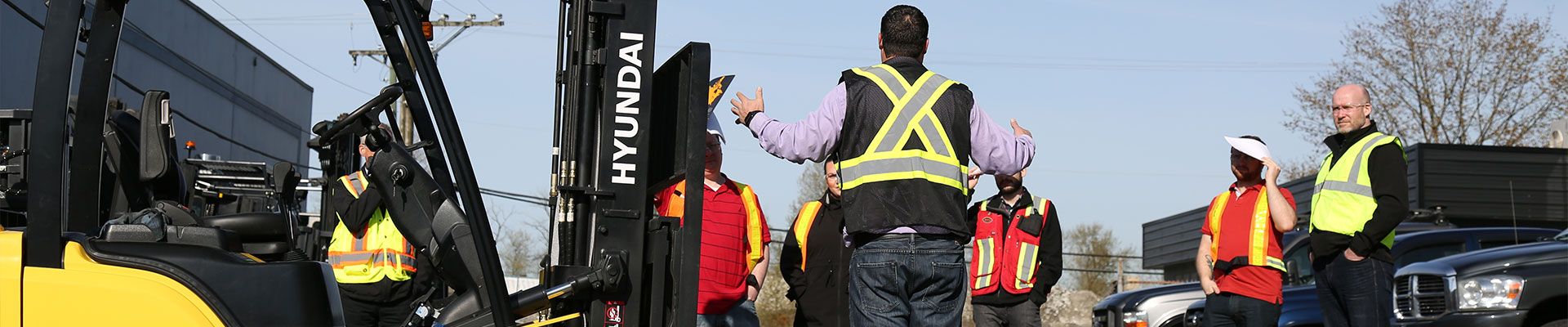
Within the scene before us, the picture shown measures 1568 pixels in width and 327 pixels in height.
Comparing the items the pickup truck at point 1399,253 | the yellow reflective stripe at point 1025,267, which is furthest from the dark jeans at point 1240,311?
the pickup truck at point 1399,253

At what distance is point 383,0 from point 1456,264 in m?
7.50

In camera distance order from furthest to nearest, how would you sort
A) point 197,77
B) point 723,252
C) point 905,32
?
point 197,77 → point 723,252 → point 905,32

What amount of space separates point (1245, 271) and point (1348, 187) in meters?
0.85

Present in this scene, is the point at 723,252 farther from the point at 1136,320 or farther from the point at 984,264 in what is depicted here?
the point at 1136,320

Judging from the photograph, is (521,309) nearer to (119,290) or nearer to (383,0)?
(383,0)

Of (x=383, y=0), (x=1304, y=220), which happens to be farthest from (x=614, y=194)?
(x=1304, y=220)

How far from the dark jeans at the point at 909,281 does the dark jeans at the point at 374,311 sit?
14.2 ft

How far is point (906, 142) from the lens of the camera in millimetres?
5195

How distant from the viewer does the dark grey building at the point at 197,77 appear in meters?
17.4

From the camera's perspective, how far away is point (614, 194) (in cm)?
566

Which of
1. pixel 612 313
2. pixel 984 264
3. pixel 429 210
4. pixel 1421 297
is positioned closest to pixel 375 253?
pixel 429 210

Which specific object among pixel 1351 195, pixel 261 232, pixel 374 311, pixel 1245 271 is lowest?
pixel 374 311

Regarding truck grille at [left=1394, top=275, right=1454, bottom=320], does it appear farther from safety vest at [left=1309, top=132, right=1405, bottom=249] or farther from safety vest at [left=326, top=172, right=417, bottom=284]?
safety vest at [left=326, top=172, right=417, bottom=284]

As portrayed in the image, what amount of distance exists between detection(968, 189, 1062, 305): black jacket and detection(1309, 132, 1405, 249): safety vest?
93.9 inches
